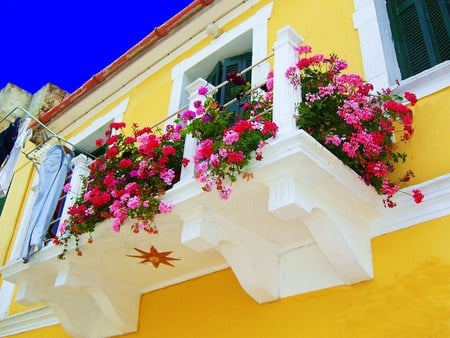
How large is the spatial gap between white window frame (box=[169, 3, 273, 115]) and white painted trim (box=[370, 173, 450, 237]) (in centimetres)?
262

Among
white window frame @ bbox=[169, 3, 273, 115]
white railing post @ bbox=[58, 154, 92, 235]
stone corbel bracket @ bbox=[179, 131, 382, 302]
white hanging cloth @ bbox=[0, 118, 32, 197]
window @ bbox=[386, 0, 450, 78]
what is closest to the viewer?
stone corbel bracket @ bbox=[179, 131, 382, 302]

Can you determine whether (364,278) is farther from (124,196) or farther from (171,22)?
(171,22)

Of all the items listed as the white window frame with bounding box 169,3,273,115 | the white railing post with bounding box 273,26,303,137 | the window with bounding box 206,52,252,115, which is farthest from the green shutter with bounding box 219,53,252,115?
the white railing post with bounding box 273,26,303,137

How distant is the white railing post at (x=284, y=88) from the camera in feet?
12.8

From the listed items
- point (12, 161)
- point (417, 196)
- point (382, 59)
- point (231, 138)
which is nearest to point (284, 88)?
point (231, 138)

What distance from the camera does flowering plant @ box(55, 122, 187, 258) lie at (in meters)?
4.41

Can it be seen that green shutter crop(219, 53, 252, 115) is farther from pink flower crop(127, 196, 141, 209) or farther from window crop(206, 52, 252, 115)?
pink flower crop(127, 196, 141, 209)

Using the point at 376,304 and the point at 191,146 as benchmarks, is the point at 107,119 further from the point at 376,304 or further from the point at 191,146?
the point at 376,304

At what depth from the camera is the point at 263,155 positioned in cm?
379

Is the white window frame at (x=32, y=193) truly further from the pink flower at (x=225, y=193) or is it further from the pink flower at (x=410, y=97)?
the pink flower at (x=410, y=97)

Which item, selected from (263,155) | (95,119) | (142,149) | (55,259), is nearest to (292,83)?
(263,155)

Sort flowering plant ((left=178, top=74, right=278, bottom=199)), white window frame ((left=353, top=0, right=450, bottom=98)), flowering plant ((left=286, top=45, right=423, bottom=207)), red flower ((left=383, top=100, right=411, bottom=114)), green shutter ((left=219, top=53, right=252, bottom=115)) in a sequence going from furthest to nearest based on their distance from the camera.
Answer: green shutter ((left=219, top=53, right=252, bottom=115)) → white window frame ((left=353, top=0, right=450, bottom=98)) → red flower ((left=383, top=100, right=411, bottom=114)) → flowering plant ((left=286, top=45, right=423, bottom=207)) → flowering plant ((left=178, top=74, right=278, bottom=199))

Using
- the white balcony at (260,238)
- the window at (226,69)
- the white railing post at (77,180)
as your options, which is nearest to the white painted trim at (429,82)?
the white balcony at (260,238)

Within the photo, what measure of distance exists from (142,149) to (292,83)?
154 cm
